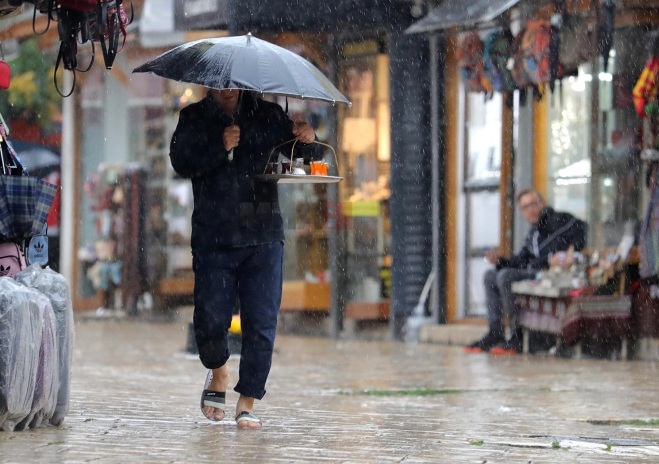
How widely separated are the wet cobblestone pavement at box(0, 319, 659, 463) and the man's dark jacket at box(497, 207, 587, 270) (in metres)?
1.10

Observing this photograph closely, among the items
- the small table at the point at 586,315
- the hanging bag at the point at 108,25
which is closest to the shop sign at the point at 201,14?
the small table at the point at 586,315

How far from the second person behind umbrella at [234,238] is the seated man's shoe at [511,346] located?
23.2 feet

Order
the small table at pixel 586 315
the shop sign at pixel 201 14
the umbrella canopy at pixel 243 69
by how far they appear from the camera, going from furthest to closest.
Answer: the shop sign at pixel 201 14
the small table at pixel 586 315
the umbrella canopy at pixel 243 69

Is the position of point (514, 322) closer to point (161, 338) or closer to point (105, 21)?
point (161, 338)

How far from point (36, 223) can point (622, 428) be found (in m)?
3.09

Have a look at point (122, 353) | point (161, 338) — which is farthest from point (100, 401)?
point (161, 338)

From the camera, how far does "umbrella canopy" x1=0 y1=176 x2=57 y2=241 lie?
6.95 meters

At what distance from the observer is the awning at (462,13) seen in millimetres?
12578

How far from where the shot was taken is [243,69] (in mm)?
7012

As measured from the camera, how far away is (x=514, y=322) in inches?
569

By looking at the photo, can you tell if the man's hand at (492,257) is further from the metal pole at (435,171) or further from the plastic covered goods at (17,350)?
the plastic covered goods at (17,350)

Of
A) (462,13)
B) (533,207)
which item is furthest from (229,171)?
(533,207)

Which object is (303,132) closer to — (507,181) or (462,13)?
(462,13)

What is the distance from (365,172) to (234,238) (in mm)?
9874
